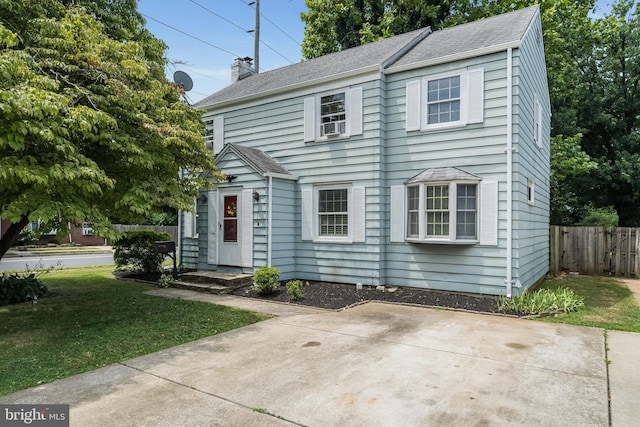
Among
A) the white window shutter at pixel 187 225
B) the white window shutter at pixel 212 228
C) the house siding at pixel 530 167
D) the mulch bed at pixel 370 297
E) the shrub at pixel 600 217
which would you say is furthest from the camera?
the shrub at pixel 600 217

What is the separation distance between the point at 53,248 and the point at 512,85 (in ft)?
87.6

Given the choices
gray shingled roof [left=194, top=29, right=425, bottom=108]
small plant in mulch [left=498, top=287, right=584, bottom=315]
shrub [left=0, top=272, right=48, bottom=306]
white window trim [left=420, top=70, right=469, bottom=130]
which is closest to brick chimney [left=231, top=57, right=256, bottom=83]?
gray shingled roof [left=194, top=29, right=425, bottom=108]

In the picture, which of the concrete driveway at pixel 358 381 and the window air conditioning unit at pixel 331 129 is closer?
the concrete driveway at pixel 358 381

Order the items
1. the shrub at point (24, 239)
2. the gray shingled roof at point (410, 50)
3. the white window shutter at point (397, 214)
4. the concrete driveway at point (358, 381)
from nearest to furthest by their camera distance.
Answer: the concrete driveway at point (358, 381), the gray shingled roof at point (410, 50), the white window shutter at point (397, 214), the shrub at point (24, 239)

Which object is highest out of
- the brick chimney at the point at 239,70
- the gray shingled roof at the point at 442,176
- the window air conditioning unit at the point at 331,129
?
the brick chimney at the point at 239,70

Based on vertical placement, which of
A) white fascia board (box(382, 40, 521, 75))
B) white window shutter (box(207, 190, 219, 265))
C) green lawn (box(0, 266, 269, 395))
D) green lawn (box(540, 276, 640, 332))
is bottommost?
green lawn (box(0, 266, 269, 395))

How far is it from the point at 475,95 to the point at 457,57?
0.96 meters

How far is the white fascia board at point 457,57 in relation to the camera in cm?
788

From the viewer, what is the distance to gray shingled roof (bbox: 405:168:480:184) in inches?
324

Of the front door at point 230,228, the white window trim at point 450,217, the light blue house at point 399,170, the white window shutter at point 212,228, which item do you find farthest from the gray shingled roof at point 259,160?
the white window trim at point 450,217

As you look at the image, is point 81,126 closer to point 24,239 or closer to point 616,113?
point 616,113

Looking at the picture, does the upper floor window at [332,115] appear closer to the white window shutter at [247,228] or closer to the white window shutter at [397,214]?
the white window shutter at [397,214]

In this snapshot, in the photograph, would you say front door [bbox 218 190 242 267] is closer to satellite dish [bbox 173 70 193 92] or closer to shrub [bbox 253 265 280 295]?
shrub [bbox 253 265 280 295]

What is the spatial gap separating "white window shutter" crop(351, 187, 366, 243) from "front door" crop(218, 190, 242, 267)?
3112 mm
